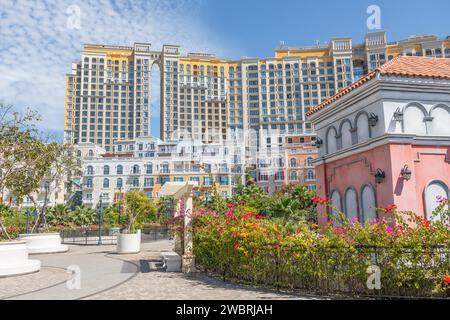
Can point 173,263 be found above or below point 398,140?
below

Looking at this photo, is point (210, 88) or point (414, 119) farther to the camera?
point (210, 88)

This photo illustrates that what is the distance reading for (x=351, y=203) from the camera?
15.6 m

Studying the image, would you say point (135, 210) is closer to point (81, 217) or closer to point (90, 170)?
point (81, 217)

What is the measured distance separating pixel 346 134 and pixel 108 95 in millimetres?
106013

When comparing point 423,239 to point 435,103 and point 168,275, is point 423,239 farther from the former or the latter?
point 435,103

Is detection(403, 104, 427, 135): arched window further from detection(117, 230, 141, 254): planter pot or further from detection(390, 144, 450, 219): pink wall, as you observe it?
detection(117, 230, 141, 254): planter pot

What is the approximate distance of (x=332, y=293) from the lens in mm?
8391

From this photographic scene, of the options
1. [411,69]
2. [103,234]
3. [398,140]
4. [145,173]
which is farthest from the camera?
[145,173]

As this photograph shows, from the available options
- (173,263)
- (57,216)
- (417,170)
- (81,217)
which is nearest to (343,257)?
(173,263)

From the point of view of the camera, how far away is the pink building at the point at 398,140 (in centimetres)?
1332

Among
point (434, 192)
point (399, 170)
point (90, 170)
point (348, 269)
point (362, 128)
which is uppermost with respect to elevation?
point (90, 170)

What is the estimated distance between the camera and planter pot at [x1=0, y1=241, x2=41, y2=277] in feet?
40.9

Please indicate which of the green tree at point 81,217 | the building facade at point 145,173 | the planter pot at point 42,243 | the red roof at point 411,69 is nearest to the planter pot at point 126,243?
the planter pot at point 42,243
